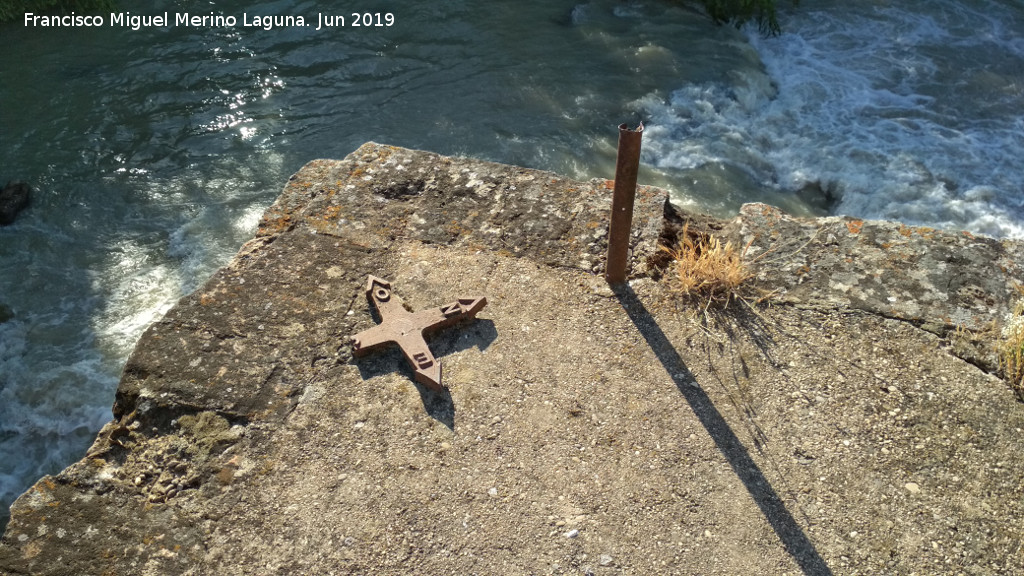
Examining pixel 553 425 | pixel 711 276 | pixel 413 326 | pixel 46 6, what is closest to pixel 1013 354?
pixel 711 276

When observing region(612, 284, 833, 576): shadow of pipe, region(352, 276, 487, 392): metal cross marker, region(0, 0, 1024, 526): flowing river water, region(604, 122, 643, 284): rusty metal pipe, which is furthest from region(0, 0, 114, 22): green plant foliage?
region(612, 284, 833, 576): shadow of pipe

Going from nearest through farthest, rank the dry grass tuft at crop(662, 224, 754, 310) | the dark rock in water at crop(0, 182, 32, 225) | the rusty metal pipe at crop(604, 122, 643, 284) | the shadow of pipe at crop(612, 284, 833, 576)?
1. the shadow of pipe at crop(612, 284, 833, 576)
2. the rusty metal pipe at crop(604, 122, 643, 284)
3. the dry grass tuft at crop(662, 224, 754, 310)
4. the dark rock in water at crop(0, 182, 32, 225)

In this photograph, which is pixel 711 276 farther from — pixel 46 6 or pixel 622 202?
pixel 46 6

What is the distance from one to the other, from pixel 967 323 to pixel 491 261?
1852mm

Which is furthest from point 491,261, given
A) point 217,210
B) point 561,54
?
point 561,54

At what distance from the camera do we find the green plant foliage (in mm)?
8375

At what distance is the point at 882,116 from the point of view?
706 centimetres

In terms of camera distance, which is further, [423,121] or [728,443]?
[423,121]

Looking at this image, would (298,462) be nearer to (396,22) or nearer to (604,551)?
(604,551)

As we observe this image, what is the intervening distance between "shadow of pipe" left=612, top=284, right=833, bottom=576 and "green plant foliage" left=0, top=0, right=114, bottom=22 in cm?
812

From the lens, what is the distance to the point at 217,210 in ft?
20.0

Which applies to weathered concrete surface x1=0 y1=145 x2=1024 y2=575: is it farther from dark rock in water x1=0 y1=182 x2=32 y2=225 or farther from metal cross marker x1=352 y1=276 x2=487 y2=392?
dark rock in water x1=0 y1=182 x2=32 y2=225

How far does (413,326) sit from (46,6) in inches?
330

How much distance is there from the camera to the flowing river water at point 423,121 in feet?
18.0
